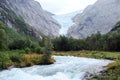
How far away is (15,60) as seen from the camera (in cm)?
7331

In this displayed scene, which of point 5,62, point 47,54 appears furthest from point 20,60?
point 47,54

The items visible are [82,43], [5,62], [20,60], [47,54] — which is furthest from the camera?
[82,43]

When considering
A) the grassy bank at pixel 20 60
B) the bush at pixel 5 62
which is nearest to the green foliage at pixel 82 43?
the grassy bank at pixel 20 60

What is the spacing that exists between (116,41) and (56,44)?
104 ft

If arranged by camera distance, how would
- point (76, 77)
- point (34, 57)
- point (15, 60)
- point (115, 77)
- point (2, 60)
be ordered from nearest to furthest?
point (115, 77)
point (76, 77)
point (2, 60)
point (15, 60)
point (34, 57)

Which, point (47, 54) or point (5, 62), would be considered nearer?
point (5, 62)

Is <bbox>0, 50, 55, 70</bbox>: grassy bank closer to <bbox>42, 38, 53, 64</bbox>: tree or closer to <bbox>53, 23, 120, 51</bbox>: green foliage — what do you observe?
<bbox>42, 38, 53, 64</bbox>: tree

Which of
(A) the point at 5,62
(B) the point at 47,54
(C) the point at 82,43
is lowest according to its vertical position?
(A) the point at 5,62

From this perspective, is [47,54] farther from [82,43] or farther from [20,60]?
[82,43]

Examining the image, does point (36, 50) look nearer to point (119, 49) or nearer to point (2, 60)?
point (2, 60)

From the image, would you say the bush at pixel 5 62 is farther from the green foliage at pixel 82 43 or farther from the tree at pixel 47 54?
the green foliage at pixel 82 43

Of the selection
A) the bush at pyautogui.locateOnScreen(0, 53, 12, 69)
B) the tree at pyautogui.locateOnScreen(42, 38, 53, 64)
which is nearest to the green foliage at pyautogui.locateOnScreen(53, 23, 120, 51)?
the tree at pyautogui.locateOnScreen(42, 38, 53, 64)

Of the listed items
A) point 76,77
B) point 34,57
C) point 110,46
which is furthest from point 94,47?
point 76,77

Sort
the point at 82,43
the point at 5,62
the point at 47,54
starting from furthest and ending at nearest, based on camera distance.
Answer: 1. the point at 82,43
2. the point at 47,54
3. the point at 5,62
